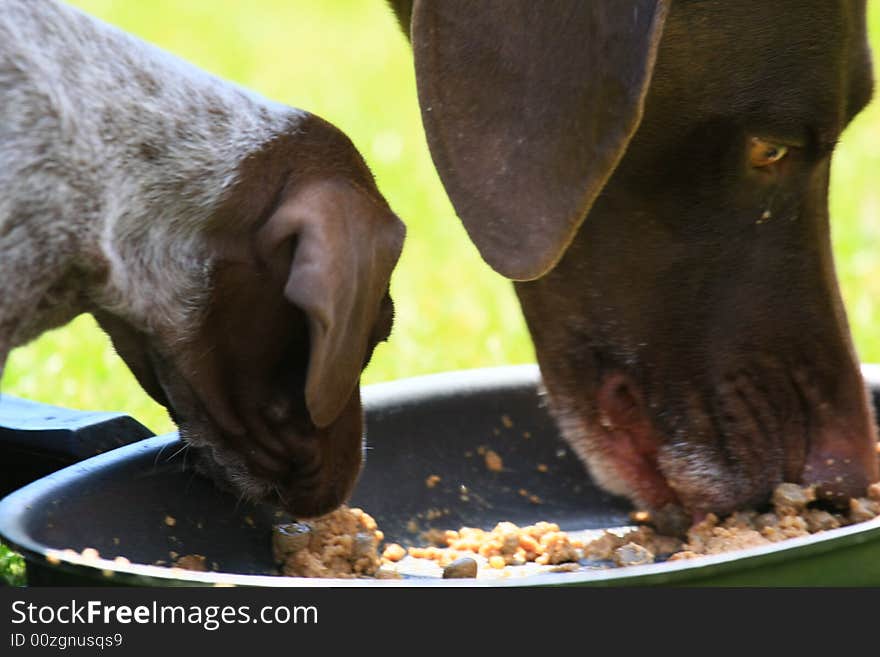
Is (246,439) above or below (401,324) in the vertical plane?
below

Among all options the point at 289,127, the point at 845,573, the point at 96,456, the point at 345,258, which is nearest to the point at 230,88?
the point at 289,127

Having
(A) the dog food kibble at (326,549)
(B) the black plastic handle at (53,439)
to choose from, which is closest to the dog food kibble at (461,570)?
(A) the dog food kibble at (326,549)

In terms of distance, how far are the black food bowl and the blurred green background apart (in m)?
0.41

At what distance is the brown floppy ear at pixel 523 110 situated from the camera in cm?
355

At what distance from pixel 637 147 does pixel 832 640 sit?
1425mm

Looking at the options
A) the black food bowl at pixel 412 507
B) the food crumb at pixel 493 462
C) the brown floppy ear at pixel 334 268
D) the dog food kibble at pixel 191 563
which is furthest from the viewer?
the food crumb at pixel 493 462

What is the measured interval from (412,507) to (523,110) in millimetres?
1141

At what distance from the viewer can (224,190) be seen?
313cm

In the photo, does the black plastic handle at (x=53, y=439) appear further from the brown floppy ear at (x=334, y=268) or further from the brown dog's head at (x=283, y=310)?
the brown floppy ear at (x=334, y=268)

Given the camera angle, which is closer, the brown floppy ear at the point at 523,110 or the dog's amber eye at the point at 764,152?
the brown floppy ear at the point at 523,110

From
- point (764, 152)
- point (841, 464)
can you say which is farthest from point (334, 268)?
point (841, 464)

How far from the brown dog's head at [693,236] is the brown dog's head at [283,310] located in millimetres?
435

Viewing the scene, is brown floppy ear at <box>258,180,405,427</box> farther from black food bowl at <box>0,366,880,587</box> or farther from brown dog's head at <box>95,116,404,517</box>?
black food bowl at <box>0,366,880,587</box>

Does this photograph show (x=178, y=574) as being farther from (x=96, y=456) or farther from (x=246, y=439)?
(x=96, y=456)
